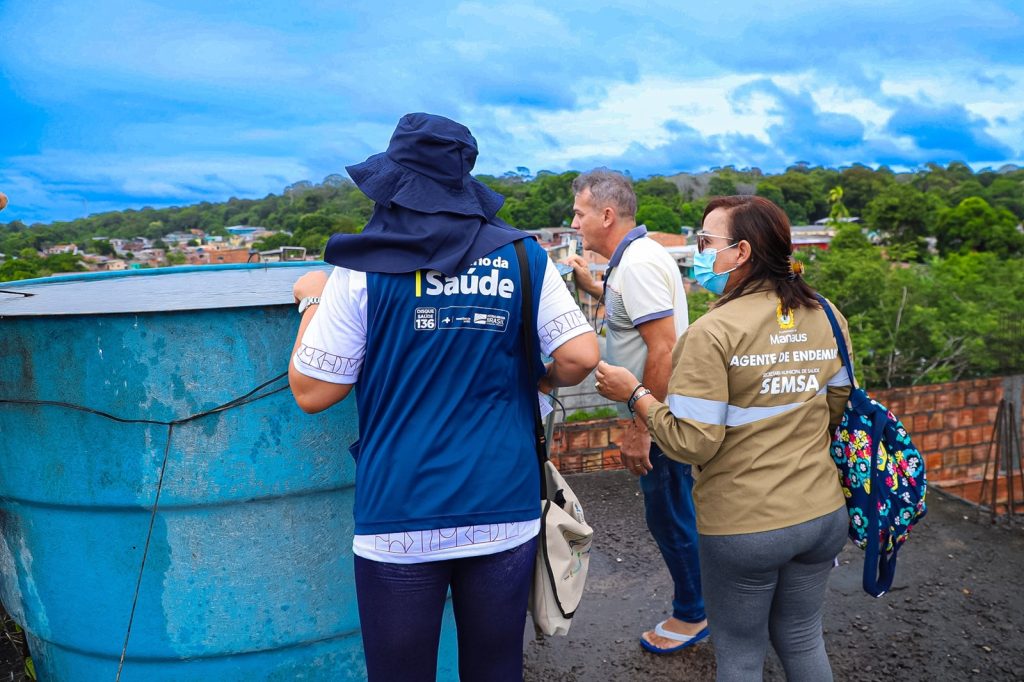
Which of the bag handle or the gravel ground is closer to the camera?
the bag handle

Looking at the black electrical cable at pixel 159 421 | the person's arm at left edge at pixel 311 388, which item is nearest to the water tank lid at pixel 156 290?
Answer: the black electrical cable at pixel 159 421

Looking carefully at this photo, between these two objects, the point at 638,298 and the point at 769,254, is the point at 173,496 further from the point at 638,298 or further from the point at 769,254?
the point at 769,254

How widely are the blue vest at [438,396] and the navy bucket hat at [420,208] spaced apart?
0.04 m

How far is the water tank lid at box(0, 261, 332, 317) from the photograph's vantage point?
7.63ft

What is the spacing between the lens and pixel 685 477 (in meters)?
2.84

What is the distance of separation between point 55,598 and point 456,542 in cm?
150

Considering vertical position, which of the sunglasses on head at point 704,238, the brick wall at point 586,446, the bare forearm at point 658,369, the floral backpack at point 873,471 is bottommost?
the brick wall at point 586,446

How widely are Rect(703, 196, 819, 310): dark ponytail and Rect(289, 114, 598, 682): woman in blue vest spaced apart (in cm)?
61

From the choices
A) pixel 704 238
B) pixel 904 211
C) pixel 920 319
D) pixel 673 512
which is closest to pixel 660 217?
pixel 920 319

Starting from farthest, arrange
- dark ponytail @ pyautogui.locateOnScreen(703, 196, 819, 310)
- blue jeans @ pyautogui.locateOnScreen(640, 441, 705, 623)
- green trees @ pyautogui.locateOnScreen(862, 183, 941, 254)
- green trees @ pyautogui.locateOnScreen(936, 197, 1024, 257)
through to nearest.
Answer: green trees @ pyautogui.locateOnScreen(862, 183, 941, 254)
green trees @ pyautogui.locateOnScreen(936, 197, 1024, 257)
blue jeans @ pyautogui.locateOnScreen(640, 441, 705, 623)
dark ponytail @ pyautogui.locateOnScreen(703, 196, 819, 310)

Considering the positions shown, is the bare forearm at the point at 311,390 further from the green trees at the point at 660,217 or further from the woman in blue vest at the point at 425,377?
the green trees at the point at 660,217

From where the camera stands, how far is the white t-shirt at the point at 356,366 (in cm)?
160

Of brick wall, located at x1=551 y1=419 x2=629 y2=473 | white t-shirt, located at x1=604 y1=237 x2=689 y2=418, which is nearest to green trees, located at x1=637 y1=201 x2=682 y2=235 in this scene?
brick wall, located at x1=551 y1=419 x2=629 y2=473

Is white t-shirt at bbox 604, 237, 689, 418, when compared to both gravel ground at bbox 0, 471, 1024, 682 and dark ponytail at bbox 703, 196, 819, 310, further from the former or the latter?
gravel ground at bbox 0, 471, 1024, 682
